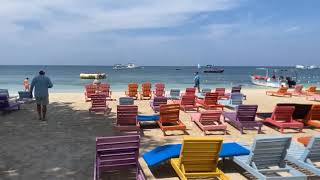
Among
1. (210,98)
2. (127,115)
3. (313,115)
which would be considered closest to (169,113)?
(127,115)

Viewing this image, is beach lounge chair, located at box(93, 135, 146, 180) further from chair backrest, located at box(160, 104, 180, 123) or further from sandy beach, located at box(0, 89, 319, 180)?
chair backrest, located at box(160, 104, 180, 123)

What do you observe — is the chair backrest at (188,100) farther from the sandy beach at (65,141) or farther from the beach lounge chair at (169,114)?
the beach lounge chair at (169,114)

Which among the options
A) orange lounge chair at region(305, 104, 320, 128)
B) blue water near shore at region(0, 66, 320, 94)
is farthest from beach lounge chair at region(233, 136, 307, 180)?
blue water near shore at region(0, 66, 320, 94)

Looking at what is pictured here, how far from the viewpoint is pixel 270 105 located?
18469mm

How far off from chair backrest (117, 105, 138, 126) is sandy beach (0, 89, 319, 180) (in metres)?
0.44

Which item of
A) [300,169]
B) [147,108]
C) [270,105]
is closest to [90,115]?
[147,108]

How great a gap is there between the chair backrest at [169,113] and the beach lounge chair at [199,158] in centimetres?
456

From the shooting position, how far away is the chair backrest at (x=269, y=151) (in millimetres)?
6465

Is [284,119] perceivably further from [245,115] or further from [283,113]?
[245,115]

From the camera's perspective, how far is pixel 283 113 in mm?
11523

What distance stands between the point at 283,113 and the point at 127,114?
16.7 ft

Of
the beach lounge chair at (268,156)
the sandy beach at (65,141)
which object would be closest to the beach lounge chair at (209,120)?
the sandy beach at (65,141)

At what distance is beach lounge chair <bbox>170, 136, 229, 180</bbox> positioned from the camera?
621 cm

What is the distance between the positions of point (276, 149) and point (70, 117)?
29.0 feet
